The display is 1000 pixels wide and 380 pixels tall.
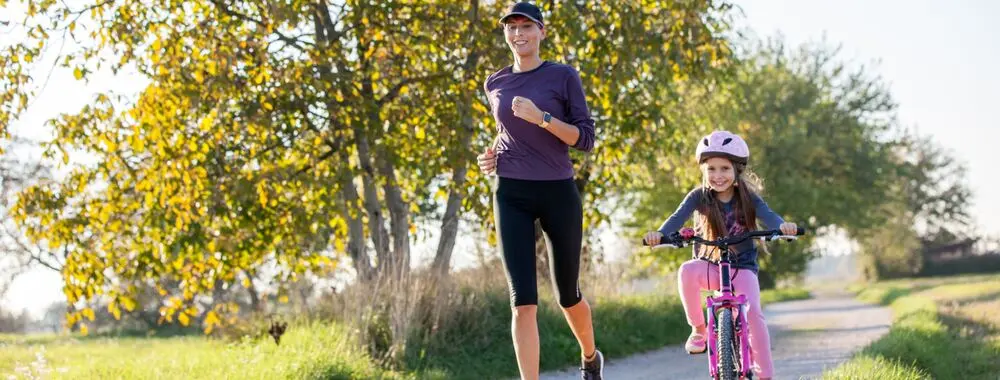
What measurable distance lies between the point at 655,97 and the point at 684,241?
6981 mm

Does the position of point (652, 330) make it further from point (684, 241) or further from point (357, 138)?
point (684, 241)

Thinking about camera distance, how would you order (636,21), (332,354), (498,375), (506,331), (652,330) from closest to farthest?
1. (332,354)
2. (498,375)
3. (506,331)
4. (636,21)
5. (652,330)

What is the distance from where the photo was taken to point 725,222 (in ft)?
19.7

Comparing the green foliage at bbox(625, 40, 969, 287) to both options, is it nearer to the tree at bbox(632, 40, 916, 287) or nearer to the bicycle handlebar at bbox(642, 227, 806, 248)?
the tree at bbox(632, 40, 916, 287)

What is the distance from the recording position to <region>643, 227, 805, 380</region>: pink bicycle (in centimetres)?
552

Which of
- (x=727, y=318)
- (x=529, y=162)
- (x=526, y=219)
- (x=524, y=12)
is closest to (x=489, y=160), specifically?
(x=529, y=162)

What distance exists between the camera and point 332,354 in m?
9.47

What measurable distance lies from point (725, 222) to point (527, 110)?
4.44ft

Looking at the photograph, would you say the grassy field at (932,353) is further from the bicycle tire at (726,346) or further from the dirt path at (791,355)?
the bicycle tire at (726,346)

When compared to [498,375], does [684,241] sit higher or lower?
higher

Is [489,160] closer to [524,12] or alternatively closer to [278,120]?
[524,12]

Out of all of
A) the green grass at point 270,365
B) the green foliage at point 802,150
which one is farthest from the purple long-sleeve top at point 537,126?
the green foliage at point 802,150

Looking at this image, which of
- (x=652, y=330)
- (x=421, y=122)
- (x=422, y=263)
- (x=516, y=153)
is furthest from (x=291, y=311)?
(x=516, y=153)

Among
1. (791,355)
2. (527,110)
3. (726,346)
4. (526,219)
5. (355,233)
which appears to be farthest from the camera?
(355,233)
